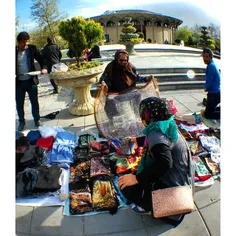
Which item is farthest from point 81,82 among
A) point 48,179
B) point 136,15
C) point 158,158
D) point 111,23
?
point 136,15

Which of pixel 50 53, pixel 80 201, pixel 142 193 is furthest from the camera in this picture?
pixel 50 53

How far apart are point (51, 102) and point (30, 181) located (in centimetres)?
384

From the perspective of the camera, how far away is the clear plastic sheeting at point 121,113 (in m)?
3.84

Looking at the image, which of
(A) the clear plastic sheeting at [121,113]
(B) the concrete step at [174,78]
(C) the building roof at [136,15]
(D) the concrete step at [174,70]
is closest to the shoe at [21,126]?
(A) the clear plastic sheeting at [121,113]

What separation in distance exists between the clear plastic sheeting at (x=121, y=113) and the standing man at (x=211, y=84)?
1.14m

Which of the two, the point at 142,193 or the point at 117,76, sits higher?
the point at 117,76

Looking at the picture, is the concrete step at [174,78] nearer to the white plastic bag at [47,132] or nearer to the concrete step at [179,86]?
the concrete step at [179,86]

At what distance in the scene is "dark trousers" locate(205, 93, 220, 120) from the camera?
4.38 metres

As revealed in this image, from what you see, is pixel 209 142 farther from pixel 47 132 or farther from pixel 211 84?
pixel 47 132

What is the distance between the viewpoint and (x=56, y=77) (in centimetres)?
423

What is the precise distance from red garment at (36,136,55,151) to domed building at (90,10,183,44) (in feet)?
109

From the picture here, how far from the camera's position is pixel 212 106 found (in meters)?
4.45

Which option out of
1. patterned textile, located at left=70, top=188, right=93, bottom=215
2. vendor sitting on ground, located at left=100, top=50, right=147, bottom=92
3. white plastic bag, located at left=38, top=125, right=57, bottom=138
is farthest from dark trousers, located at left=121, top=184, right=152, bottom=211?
vendor sitting on ground, located at left=100, top=50, right=147, bottom=92

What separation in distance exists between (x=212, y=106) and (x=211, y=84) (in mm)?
432
